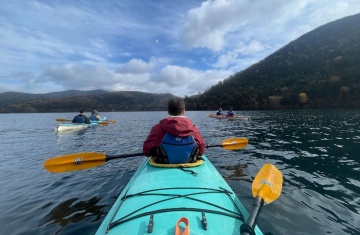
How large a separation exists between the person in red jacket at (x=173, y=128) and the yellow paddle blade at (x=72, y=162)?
2.60 meters

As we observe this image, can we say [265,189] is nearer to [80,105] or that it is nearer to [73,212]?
[73,212]

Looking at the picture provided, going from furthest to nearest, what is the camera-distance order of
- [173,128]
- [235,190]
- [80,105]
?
1. [80,105]
2. [235,190]
3. [173,128]

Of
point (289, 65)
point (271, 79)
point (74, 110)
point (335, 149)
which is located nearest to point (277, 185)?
point (335, 149)

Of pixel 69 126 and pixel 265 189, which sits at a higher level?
pixel 265 189

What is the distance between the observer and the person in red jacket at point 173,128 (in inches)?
175

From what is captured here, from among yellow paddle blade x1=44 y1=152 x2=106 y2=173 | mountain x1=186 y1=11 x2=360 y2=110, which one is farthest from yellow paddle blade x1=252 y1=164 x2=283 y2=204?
mountain x1=186 y1=11 x2=360 y2=110

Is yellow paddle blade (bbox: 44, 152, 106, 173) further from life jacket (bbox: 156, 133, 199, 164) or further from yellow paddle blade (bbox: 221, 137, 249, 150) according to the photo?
yellow paddle blade (bbox: 221, 137, 249, 150)

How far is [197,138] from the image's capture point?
194 inches

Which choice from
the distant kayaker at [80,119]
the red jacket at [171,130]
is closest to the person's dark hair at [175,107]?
the red jacket at [171,130]

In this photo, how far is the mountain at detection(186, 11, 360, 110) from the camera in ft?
212

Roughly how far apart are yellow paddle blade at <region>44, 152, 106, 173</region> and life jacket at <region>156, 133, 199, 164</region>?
2.93 m

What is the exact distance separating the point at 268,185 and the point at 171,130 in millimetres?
2063

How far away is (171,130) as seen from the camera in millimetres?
4434

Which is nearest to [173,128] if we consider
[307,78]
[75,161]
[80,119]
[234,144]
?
[75,161]
